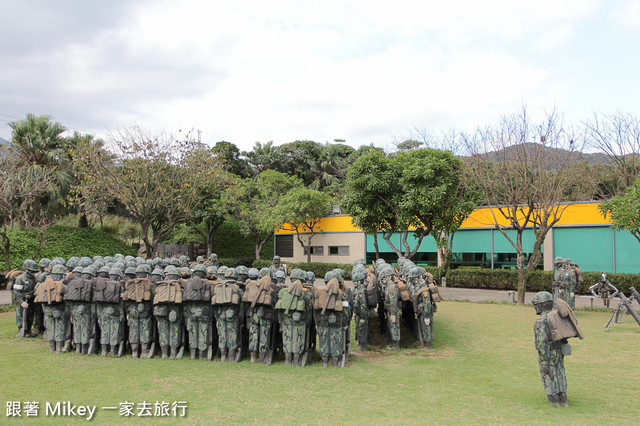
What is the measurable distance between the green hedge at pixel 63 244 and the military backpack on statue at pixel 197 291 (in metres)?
16.5

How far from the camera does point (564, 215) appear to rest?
23.7m

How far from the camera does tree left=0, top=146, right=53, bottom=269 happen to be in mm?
19062

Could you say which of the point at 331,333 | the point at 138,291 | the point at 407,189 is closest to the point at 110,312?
the point at 138,291

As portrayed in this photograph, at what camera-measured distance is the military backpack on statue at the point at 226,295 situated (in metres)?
8.91

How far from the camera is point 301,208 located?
3047 centimetres

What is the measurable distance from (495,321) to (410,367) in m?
6.30

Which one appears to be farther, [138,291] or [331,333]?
[138,291]

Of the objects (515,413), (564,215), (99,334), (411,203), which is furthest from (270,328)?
(564,215)

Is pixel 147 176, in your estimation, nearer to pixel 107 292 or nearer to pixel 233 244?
pixel 107 292

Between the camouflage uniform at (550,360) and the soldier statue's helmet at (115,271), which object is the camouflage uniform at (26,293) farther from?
the camouflage uniform at (550,360)

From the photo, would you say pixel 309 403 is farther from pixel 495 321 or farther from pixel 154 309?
pixel 495 321

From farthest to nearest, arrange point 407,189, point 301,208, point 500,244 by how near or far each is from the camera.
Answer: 1. point 301,208
2. point 500,244
3. point 407,189

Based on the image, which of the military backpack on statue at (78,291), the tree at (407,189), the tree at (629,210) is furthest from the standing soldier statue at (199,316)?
the tree at (629,210)

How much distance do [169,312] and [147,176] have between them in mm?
13643
